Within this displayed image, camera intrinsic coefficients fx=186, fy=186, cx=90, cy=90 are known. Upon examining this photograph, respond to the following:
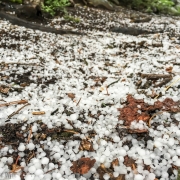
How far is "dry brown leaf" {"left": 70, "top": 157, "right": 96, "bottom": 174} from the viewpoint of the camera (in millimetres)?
1899

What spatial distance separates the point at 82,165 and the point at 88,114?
93 cm

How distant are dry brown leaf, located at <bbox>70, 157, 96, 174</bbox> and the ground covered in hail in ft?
0.03

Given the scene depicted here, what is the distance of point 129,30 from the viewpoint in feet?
25.6

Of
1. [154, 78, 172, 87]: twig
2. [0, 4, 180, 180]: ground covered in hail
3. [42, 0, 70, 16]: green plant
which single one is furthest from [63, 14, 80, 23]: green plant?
[154, 78, 172, 87]: twig

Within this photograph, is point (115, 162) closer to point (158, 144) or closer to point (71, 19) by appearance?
point (158, 144)

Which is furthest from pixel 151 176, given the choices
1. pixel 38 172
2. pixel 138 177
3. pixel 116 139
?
pixel 38 172

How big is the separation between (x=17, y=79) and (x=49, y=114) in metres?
1.41

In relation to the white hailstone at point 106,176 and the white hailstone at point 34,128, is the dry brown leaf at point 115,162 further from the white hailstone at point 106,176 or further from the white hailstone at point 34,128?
the white hailstone at point 34,128

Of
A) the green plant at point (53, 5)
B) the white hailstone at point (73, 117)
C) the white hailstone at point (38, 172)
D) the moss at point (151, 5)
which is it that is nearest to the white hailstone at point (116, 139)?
the white hailstone at point (73, 117)

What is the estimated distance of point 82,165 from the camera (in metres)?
1.95

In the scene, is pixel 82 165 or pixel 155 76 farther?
pixel 155 76

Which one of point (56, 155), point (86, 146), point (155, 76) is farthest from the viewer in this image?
point (155, 76)

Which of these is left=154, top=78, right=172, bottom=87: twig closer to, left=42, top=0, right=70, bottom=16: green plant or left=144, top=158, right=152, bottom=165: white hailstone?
left=144, top=158, right=152, bottom=165: white hailstone

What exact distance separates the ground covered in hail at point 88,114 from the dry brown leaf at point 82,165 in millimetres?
10
